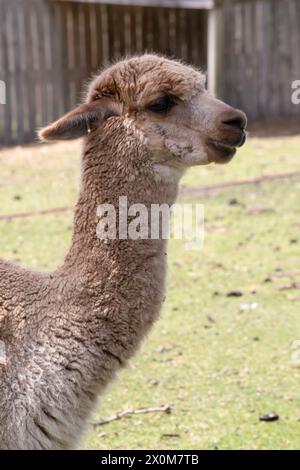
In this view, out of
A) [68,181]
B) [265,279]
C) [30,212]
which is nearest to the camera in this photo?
[265,279]

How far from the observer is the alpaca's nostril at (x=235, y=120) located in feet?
13.0

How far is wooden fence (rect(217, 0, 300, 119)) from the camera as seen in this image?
16000 mm

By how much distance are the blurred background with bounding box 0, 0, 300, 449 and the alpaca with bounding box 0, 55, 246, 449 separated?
1.04 metres

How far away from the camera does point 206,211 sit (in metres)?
9.96

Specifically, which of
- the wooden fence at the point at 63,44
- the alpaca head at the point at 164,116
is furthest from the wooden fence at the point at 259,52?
the alpaca head at the point at 164,116

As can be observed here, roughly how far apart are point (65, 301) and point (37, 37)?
39.8ft

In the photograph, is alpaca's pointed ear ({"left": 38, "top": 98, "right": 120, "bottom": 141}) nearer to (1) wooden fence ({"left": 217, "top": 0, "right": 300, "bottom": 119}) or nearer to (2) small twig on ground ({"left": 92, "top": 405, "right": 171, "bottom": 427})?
(2) small twig on ground ({"left": 92, "top": 405, "right": 171, "bottom": 427})

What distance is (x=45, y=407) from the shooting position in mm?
3637

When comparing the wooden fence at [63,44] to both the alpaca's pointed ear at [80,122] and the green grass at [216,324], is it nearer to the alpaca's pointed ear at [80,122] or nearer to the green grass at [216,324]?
the green grass at [216,324]

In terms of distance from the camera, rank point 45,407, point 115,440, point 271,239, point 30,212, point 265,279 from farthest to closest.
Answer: point 30,212, point 271,239, point 265,279, point 115,440, point 45,407

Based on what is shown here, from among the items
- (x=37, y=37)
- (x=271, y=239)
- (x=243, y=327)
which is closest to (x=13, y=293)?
(x=243, y=327)

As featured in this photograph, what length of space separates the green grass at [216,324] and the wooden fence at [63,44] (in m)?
3.65

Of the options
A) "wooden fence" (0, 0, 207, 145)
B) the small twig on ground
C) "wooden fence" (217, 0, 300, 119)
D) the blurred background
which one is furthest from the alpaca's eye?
"wooden fence" (217, 0, 300, 119)

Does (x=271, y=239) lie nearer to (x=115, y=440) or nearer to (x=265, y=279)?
(x=265, y=279)
